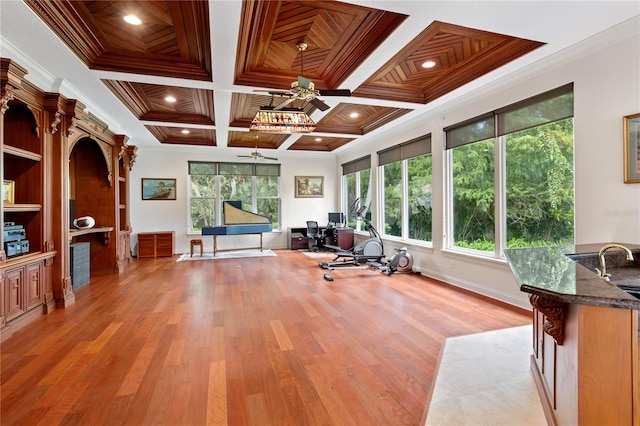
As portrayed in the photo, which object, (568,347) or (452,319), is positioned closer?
(568,347)

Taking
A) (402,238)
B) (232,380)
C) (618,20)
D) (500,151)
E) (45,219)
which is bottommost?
(232,380)

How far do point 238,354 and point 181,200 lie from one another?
7048 mm

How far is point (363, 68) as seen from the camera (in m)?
3.75

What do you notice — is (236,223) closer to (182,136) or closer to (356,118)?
(182,136)

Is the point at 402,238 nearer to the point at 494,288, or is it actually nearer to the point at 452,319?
the point at 494,288

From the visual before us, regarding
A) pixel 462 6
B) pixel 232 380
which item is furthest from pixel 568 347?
pixel 462 6

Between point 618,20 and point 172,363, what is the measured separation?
4.87 meters

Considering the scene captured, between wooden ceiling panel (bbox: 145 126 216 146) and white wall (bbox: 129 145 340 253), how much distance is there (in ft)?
1.52

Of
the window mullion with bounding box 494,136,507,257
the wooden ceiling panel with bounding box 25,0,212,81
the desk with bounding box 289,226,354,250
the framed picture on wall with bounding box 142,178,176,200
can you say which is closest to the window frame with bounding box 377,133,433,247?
the desk with bounding box 289,226,354,250

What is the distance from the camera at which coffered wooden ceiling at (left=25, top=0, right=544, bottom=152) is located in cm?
281

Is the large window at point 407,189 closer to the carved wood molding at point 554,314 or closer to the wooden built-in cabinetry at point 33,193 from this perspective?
the carved wood molding at point 554,314

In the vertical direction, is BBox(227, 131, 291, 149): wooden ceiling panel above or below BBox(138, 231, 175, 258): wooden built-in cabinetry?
above

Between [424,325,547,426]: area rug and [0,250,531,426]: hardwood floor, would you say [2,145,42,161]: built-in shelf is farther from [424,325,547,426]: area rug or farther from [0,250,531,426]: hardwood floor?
[424,325,547,426]: area rug

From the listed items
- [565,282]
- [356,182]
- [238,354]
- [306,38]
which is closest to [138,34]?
[306,38]
